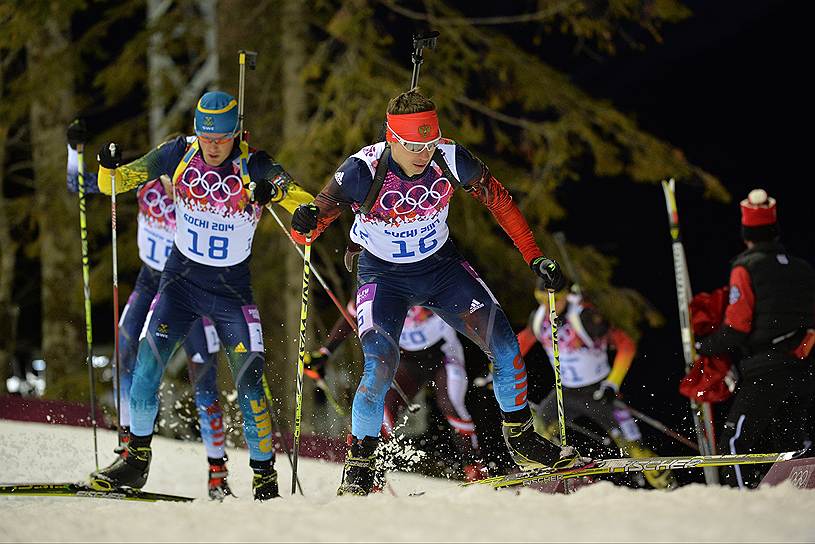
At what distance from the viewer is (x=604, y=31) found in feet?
38.3

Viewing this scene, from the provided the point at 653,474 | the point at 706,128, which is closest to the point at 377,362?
the point at 653,474

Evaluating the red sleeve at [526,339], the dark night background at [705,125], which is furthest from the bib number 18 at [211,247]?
the dark night background at [705,125]

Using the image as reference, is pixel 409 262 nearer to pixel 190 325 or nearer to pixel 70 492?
pixel 190 325

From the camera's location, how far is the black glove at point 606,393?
312 inches

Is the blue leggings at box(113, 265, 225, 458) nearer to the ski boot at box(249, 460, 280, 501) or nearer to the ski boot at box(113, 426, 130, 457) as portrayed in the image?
the ski boot at box(113, 426, 130, 457)

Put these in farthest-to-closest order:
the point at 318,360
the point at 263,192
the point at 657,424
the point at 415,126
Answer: the point at 657,424
the point at 318,360
the point at 263,192
the point at 415,126

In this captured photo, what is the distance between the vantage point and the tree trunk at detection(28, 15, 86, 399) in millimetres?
13148

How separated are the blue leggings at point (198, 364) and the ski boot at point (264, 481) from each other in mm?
628

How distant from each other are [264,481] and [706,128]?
46.4 feet

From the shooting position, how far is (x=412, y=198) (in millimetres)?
5355

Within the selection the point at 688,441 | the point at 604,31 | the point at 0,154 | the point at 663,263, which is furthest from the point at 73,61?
the point at 663,263

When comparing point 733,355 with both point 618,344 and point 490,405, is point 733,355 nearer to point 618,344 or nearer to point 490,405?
point 618,344

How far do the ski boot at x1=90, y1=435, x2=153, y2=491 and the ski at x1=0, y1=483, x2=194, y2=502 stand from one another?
41mm

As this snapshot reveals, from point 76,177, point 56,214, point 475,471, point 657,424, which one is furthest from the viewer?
point 56,214
